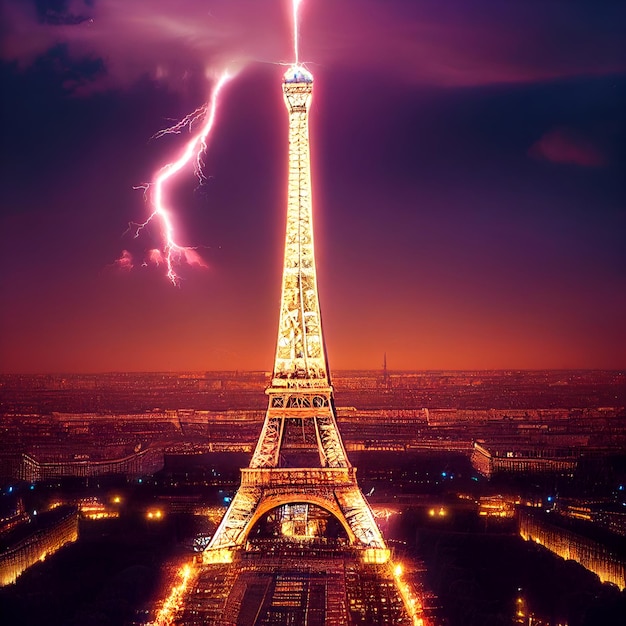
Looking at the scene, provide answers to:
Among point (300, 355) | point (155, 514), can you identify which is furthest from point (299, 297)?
point (155, 514)

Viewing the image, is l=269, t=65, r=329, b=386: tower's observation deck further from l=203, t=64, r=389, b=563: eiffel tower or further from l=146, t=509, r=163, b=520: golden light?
Result: l=146, t=509, r=163, b=520: golden light

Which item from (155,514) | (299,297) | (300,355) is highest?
(299,297)

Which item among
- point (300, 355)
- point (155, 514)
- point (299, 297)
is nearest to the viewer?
point (299, 297)

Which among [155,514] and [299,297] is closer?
[299,297]

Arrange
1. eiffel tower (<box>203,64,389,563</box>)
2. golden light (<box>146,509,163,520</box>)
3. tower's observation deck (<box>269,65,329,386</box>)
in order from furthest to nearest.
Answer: golden light (<box>146,509,163,520</box>) → tower's observation deck (<box>269,65,329,386</box>) → eiffel tower (<box>203,64,389,563</box>)

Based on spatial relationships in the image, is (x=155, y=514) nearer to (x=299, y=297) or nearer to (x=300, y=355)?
(x=300, y=355)

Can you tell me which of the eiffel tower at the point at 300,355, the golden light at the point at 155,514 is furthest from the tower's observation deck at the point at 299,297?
the golden light at the point at 155,514

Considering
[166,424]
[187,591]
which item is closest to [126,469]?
[166,424]

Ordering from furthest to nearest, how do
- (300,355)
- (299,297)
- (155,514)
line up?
(155,514) < (300,355) < (299,297)

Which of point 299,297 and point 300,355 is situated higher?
point 299,297

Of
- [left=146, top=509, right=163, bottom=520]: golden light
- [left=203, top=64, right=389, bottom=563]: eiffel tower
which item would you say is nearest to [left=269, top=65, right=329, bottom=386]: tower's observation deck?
[left=203, top=64, right=389, bottom=563]: eiffel tower

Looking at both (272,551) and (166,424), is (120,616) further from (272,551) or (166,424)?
(166,424)
